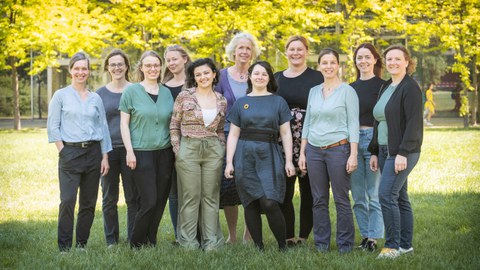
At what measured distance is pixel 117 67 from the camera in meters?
7.05

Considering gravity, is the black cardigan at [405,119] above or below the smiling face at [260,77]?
below

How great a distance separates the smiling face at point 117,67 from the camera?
23.2 ft

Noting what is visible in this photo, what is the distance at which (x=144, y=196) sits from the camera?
6.53 metres

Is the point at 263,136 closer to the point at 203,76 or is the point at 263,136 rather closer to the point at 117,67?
the point at 203,76

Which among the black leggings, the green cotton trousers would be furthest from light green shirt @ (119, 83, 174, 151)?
the black leggings

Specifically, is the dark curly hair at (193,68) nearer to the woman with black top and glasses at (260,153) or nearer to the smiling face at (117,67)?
the woman with black top and glasses at (260,153)

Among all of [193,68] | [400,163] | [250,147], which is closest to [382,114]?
[400,163]

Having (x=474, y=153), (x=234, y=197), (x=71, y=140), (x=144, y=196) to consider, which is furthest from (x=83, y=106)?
(x=474, y=153)

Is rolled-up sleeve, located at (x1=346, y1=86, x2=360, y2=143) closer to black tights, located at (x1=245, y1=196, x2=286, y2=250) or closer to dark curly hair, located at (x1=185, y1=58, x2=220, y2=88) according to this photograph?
black tights, located at (x1=245, y1=196, x2=286, y2=250)

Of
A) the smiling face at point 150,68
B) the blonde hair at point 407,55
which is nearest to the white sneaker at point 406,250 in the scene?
the blonde hair at point 407,55

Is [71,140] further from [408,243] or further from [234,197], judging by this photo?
[408,243]

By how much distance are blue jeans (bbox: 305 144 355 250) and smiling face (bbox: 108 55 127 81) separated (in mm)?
2307

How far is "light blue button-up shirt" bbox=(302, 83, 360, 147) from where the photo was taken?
6266mm

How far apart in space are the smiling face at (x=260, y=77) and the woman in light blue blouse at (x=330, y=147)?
1.66 feet
